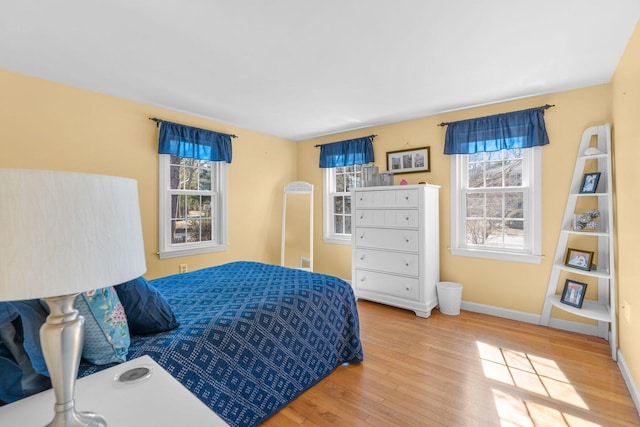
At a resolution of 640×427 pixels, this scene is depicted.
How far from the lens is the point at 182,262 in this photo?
360cm

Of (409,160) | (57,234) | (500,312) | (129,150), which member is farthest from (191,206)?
(500,312)

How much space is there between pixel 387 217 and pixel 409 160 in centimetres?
88

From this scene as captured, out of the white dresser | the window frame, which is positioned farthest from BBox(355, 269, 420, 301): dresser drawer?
the window frame

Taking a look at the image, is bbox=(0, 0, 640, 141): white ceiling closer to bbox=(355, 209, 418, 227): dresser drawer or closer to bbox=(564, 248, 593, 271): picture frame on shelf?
bbox=(355, 209, 418, 227): dresser drawer

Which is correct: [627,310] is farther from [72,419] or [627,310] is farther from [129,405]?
[72,419]

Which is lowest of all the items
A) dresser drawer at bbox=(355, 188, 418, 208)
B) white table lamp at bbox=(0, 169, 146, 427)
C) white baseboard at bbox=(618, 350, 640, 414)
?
white baseboard at bbox=(618, 350, 640, 414)

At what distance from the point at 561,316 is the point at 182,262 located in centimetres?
407

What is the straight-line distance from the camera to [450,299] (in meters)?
3.38

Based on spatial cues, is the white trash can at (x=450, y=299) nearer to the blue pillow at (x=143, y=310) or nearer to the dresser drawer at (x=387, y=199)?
the dresser drawer at (x=387, y=199)

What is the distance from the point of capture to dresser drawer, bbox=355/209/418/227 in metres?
3.43

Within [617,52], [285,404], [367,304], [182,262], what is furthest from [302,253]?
[617,52]

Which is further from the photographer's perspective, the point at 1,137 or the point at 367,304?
the point at 367,304

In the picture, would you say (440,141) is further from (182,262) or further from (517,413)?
(182,262)

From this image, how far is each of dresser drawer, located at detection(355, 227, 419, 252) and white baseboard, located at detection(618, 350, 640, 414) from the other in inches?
69.6
